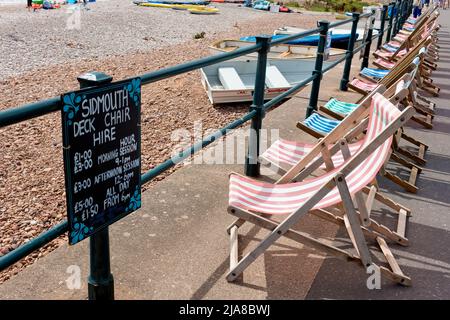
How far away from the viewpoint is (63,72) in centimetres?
1600

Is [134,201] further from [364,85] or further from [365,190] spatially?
[364,85]

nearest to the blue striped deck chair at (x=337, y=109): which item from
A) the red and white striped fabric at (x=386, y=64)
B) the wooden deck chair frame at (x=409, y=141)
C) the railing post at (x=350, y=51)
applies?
the wooden deck chair frame at (x=409, y=141)

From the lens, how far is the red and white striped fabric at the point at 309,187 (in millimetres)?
3037

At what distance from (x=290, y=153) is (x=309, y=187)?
0.78 metres

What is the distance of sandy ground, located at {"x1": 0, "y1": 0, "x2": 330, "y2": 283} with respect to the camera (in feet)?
21.2

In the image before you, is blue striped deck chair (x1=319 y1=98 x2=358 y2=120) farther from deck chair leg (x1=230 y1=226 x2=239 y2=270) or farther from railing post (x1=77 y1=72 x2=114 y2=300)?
railing post (x1=77 y1=72 x2=114 y2=300)

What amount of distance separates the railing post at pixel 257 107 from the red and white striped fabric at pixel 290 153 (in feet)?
0.68

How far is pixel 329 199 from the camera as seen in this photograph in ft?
9.80

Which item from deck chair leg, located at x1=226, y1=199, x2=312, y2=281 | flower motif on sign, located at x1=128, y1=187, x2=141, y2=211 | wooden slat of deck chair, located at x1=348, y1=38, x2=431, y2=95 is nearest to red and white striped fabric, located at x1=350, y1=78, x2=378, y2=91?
wooden slat of deck chair, located at x1=348, y1=38, x2=431, y2=95

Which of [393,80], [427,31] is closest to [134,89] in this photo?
[393,80]

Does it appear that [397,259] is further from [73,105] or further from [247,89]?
[247,89]

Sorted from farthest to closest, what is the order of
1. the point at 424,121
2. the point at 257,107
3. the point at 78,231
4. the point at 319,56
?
the point at 424,121 < the point at 319,56 < the point at 257,107 < the point at 78,231
